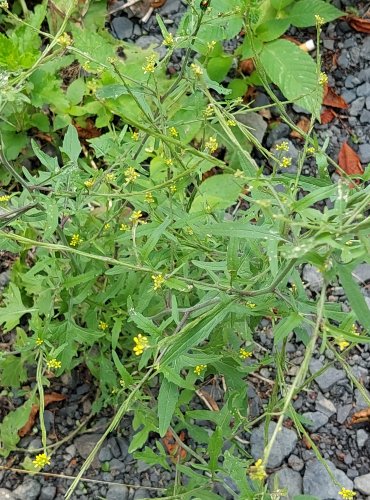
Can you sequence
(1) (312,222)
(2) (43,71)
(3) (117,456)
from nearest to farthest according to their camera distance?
1. (1) (312,222)
2. (3) (117,456)
3. (2) (43,71)

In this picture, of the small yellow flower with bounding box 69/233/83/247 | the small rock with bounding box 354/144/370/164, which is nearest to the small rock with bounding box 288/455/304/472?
the small yellow flower with bounding box 69/233/83/247

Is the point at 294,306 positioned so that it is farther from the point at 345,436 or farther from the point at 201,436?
the point at 345,436

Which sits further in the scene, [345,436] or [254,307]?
[345,436]

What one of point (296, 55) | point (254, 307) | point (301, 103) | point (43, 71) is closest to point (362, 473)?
point (254, 307)

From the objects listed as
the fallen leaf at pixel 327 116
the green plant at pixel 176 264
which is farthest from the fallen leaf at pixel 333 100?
the green plant at pixel 176 264

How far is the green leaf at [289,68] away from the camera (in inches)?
118

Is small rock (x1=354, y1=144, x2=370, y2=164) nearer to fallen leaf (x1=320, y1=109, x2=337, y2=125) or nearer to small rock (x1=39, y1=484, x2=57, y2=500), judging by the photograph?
fallen leaf (x1=320, y1=109, x2=337, y2=125)

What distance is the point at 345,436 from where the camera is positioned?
2648 millimetres

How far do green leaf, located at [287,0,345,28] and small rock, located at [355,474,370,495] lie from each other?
76.6 inches

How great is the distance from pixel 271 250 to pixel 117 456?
1.48m

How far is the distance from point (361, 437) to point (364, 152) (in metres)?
1.29

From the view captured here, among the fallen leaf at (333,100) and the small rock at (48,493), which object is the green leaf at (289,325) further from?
the fallen leaf at (333,100)

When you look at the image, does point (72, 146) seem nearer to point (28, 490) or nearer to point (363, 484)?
point (28, 490)

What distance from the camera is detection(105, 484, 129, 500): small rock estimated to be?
98.4 inches
